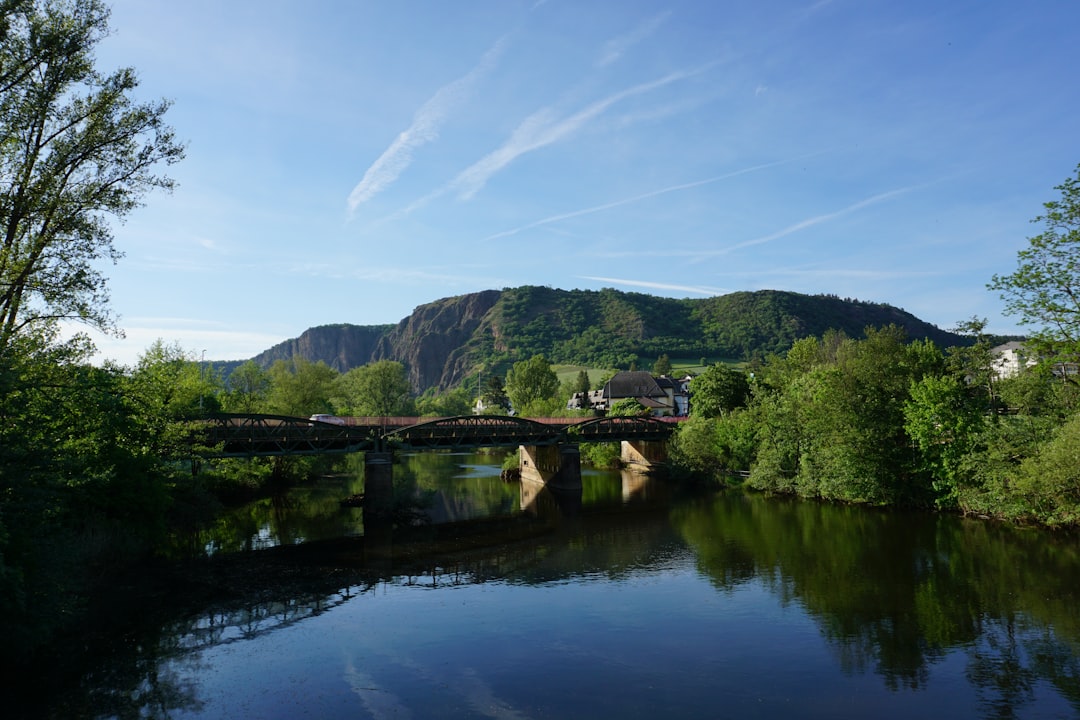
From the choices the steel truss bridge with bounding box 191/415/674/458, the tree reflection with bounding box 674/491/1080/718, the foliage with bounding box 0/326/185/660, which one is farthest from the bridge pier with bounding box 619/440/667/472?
the foliage with bounding box 0/326/185/660

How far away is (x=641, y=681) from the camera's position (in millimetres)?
18391

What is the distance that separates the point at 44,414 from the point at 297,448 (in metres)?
32.4

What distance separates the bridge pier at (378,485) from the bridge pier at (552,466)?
17.8 metres

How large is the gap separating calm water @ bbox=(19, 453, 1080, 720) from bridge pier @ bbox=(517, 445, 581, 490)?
19.0 metres

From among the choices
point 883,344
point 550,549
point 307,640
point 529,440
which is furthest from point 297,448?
point 883,344

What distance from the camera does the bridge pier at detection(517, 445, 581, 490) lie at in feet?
196

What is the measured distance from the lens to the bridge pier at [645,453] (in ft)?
248

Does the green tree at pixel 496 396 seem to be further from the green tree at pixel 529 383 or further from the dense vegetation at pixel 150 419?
the dense vegetation at pixel 150 419

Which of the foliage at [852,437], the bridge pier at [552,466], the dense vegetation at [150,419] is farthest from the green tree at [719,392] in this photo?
the bridge pier at [552,466]

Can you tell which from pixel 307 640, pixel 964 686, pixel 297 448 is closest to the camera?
pixel 964 686

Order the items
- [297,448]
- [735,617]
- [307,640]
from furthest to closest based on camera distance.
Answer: [297,448], [735,617], [307,640]

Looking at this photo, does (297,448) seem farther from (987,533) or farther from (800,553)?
(987,533)

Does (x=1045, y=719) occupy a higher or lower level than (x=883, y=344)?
lower

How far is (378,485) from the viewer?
4688 cm
